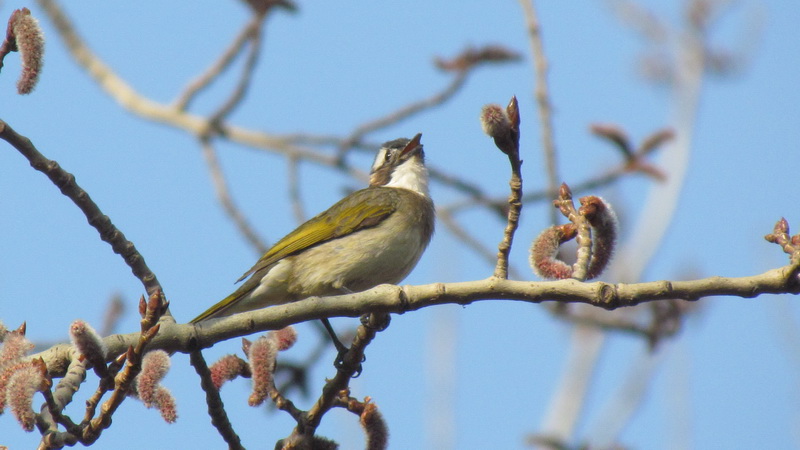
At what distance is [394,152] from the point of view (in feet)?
28.8

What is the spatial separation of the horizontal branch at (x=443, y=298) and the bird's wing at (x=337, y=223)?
2859 mm

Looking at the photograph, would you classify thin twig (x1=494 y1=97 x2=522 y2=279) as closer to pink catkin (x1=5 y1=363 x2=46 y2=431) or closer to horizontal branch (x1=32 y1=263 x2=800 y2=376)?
horizontal branch (x1=32 y1=263 x2=800 y2=376)

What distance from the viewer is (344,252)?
686 cm

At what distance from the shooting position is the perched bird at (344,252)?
6672 millimetres

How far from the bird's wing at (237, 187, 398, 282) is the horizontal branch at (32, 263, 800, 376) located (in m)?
2.86

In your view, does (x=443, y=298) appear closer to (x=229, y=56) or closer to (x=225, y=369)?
(x=225, y=369)

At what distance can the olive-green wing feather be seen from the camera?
278 inches

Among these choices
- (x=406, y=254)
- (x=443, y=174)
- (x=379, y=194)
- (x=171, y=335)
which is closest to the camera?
(x=171, y=335)

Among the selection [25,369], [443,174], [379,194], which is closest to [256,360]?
[25,369]

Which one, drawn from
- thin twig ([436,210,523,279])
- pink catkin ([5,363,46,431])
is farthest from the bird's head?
pink catkin ([5,363,46,431])

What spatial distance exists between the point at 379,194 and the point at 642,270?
385 cm

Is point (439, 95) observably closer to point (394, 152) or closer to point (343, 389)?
point (394, 152)

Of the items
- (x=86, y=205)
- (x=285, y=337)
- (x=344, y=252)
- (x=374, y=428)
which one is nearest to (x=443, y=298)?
(x=374, y=428)

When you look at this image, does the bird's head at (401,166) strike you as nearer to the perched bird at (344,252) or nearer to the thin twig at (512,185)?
the perched bird at (344,252)
